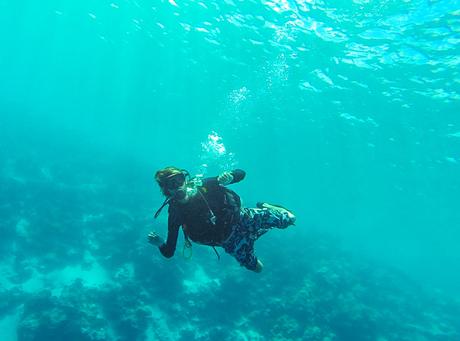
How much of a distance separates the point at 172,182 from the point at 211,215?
76cm

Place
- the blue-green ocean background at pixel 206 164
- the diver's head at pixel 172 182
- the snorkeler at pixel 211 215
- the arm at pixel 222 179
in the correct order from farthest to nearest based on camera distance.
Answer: the blue-green ocean background at pixel 206 164 < the arm at pixel 222 179 < the snorkeler at pixel 211 215 < the diver's head at pixel 172 182

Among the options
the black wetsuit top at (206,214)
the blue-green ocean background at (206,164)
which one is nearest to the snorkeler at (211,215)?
the black wetsuit top at (206,214)

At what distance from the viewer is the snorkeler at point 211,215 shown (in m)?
4.68

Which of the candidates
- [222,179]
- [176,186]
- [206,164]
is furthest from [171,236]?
[206,164]

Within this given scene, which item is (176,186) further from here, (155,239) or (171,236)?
(155,239)

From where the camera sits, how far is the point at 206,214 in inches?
191

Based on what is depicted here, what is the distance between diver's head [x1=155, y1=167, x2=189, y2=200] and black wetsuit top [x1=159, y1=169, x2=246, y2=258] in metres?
0.24

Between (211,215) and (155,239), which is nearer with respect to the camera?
(211,215)

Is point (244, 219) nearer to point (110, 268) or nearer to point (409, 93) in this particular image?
point (110, 268)

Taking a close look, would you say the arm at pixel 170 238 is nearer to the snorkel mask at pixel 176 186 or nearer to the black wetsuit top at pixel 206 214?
the black wetsuit top at pixel 206 214

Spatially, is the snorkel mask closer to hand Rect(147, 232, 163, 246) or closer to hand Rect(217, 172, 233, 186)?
hand Rect(217, 172, 233, 186)

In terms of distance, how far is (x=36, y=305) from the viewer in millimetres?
15203

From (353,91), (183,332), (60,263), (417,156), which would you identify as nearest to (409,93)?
(353,91)

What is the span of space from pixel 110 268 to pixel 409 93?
2125 centimetres
